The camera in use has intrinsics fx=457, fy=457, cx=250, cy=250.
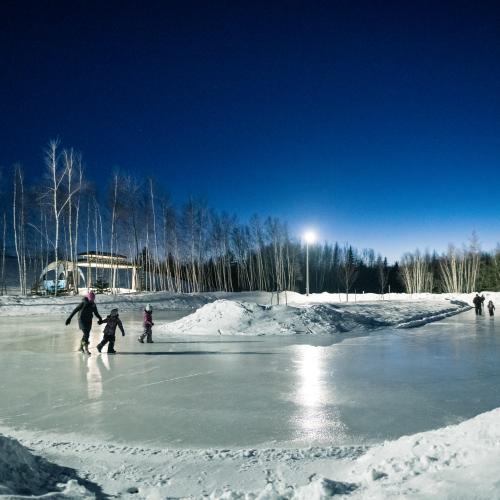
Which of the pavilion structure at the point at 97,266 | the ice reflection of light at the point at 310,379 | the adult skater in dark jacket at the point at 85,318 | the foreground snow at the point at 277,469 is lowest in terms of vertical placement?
the ice reflection of light at the point at 310,379

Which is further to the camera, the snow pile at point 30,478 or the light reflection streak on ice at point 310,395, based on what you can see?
the light reflection streak on ice at point 310,395

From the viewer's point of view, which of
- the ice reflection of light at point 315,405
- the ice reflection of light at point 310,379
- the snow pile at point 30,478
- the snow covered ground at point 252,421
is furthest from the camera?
the ice reflection of light at point 310,379

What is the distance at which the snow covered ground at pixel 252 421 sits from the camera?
3.79 meters

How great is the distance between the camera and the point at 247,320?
18172mm

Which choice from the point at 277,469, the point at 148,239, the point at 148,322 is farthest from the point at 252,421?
the point at 148,239

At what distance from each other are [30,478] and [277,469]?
2187 mm

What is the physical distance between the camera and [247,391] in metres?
7.70

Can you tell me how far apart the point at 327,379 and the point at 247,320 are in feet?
31.6

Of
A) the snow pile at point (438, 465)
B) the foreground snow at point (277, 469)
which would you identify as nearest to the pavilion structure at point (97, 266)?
the foreground snow at point (277, 469)

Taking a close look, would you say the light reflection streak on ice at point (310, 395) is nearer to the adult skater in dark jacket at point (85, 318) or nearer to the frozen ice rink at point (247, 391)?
the frozen ice rink at point (247, 391)

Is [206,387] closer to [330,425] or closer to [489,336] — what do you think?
[330,425]

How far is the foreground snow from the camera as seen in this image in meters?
3.39

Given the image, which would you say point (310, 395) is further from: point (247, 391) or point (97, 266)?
point (97, 266)

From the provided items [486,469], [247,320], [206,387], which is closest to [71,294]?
[247,320]
